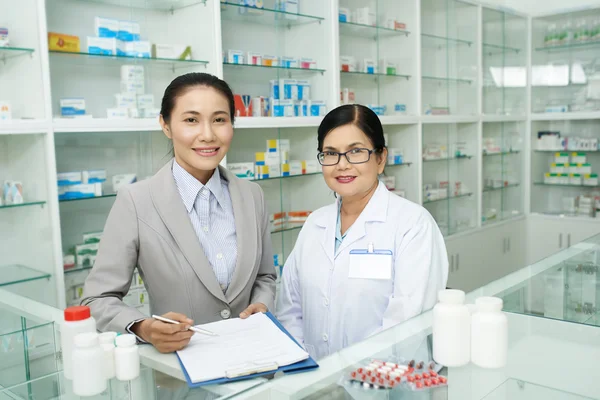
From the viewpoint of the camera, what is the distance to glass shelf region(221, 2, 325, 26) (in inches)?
162

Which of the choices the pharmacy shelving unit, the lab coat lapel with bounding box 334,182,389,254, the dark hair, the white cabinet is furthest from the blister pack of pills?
the white cabinet

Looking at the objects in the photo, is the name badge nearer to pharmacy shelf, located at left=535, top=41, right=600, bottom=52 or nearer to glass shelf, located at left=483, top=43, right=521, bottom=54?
glass shelf, located at left=483, top=43, right=521, bottom=54

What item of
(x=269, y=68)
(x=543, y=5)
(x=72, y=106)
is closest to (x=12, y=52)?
(x=72, y=106)

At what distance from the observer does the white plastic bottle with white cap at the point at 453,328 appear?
1299 millimetres

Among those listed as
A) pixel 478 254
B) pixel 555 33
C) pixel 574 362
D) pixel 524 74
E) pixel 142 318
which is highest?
pixel 555 33

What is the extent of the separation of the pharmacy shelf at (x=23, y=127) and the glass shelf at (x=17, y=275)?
772 millimetres

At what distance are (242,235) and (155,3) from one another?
95.6 inches

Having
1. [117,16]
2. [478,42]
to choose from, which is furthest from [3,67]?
[478,42]

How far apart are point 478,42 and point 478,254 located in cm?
229

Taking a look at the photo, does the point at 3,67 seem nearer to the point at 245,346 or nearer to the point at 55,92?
the point at 55,92

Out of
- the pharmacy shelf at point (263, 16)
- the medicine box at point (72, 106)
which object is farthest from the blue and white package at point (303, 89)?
the medicine box at point (72, 106)

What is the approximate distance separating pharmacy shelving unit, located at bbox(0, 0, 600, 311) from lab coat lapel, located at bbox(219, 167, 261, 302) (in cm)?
128

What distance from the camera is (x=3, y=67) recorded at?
317 cm

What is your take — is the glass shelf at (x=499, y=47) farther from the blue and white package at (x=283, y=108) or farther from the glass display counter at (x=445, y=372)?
the glass display counter at (x=445, y=372)
